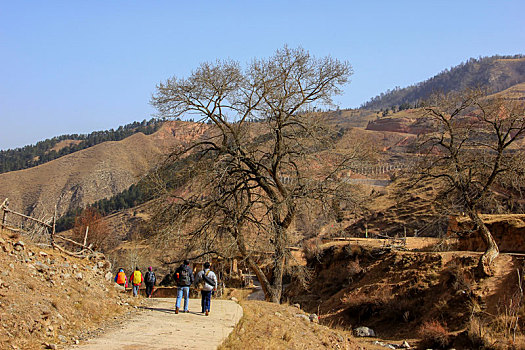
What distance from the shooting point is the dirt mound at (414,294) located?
18.1 metres

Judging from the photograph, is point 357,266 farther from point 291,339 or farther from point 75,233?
point 75,233

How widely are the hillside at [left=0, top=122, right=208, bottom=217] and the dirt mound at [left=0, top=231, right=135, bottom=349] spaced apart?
95978mm

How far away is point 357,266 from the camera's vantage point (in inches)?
1191

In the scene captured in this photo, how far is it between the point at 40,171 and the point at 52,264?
142 meters

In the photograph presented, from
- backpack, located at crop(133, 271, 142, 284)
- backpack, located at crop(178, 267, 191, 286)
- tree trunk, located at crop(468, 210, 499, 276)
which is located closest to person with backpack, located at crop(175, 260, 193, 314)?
backpack, located at crop(178, 267, 191, 286)

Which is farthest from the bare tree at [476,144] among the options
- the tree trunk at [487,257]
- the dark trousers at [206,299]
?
the dark trousers at [206,299]

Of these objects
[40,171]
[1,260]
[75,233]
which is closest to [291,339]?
[1,260]

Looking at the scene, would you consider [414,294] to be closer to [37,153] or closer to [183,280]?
[183,280]

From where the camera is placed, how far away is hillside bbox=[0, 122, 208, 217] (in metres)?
119

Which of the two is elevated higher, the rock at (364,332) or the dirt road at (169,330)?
the dirt road at (169,330)

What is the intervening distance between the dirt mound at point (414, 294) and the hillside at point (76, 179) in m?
84.4

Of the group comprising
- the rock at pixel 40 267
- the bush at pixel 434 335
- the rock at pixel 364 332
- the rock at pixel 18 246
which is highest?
the rock at pixel 18 246

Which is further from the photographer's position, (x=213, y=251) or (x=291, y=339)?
(x=213, y=251)

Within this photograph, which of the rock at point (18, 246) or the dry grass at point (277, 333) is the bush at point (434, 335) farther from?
the rock at point (18, 246)
